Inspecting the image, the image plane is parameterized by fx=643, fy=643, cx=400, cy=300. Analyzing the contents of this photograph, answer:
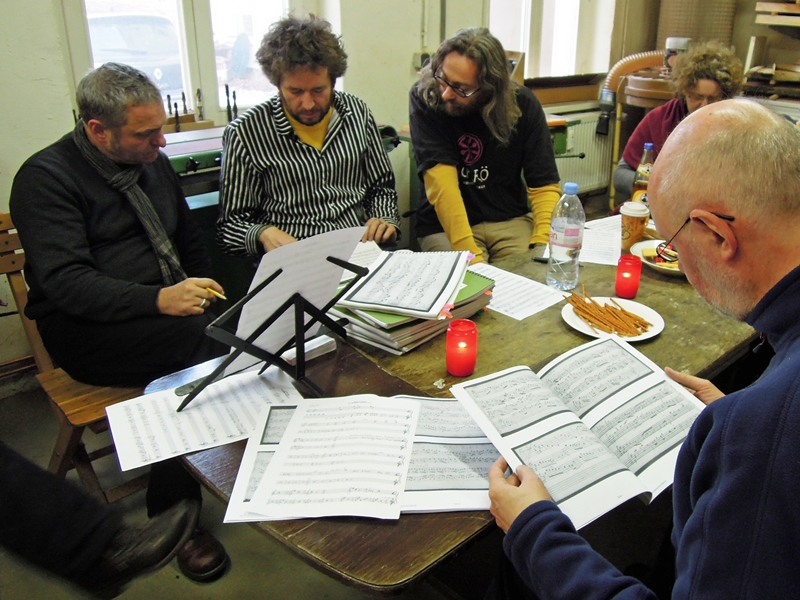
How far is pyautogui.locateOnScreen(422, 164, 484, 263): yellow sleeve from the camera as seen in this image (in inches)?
92.0

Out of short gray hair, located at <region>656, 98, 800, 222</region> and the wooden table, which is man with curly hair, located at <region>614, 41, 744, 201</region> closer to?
the wooden table

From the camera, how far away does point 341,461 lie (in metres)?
0.98

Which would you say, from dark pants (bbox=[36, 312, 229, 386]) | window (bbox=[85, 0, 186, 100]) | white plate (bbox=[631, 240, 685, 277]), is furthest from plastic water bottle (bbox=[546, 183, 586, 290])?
window (bbox=[85, 0, 186, 100])

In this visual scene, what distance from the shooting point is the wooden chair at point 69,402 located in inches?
64.6

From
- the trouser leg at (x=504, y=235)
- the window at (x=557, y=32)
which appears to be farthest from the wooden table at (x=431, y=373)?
the window at (x=557, y=32)

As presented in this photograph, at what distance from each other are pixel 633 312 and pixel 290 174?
4.05 feet

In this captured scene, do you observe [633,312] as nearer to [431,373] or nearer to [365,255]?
[431,373]

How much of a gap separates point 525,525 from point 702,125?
1.86 ft

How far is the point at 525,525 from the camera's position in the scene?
0.84 m

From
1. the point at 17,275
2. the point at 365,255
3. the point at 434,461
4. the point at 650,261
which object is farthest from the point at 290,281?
the point at 17,275

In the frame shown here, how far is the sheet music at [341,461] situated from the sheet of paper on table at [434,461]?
0.05 feet

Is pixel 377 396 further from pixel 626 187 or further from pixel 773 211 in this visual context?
pixel 626 187

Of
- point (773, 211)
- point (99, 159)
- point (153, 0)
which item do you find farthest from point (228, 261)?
point (773, 211)

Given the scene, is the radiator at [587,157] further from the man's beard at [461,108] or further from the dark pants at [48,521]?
the dark pants at [48,521]
